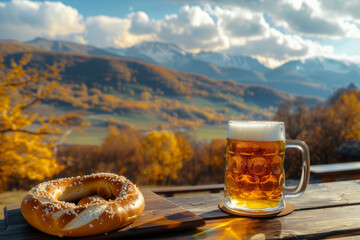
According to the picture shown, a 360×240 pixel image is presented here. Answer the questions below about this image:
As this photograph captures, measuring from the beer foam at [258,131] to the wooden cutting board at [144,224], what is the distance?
436 mm

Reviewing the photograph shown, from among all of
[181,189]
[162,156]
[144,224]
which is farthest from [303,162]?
[162,156]

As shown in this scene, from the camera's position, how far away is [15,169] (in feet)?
30.0

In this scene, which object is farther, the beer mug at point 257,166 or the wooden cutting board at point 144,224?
the beer mug at point 257,166

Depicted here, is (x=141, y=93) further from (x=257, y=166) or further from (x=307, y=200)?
(x=257, y=166)

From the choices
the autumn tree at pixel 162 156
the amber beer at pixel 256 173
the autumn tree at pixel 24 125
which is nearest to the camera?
the amber beer at pixel 256 173

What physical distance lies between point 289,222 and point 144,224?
26.1 inches

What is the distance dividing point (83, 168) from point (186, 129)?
29.7m

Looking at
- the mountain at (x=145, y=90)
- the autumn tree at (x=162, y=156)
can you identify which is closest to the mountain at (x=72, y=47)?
the mountain at (x=145, y=90)

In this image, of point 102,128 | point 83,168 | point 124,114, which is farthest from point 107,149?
point 124,114

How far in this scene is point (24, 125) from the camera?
939cm

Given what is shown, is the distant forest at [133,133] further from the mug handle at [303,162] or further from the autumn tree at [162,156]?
the mug handle at [303,162]

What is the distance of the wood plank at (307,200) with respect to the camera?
1533mm

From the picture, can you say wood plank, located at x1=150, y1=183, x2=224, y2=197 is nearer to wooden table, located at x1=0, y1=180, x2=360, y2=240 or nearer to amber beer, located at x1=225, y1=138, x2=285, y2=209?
wooden table, located at x1=0, y1=180, x2=360, y2=240

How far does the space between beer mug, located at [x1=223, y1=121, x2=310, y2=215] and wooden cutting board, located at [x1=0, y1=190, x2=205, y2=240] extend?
0.27m
